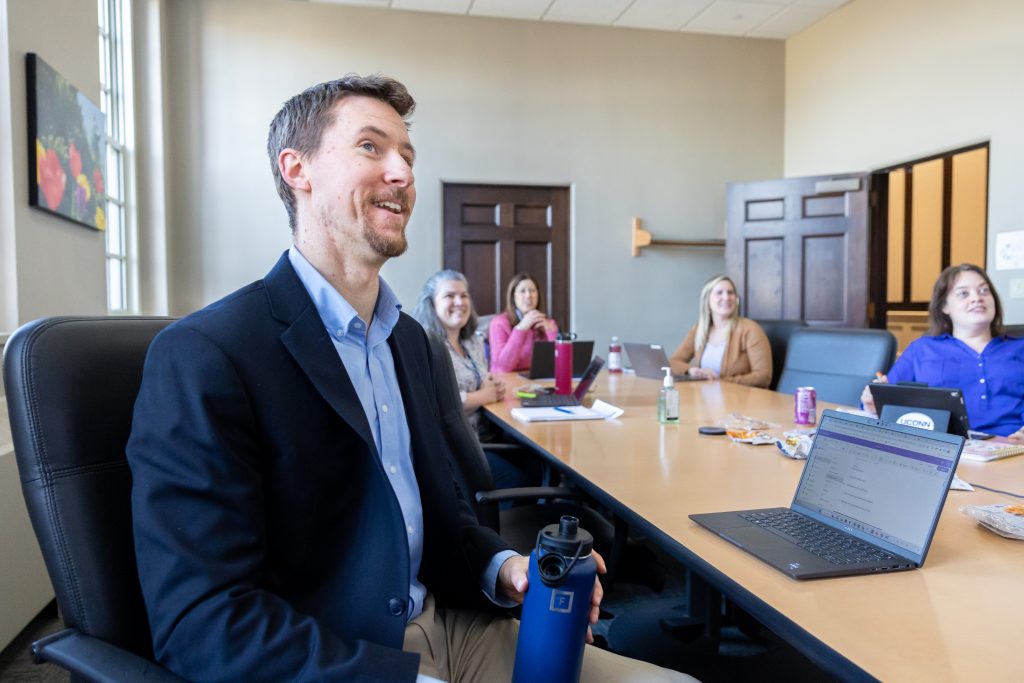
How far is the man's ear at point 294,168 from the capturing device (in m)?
1.13

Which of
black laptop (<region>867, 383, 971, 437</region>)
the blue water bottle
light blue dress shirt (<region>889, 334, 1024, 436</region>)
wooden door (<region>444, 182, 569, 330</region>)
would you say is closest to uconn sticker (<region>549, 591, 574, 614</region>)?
the blue water bottle

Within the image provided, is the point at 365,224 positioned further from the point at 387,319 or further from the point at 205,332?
the point at 205,332

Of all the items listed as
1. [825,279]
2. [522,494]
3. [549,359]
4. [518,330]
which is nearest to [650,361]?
[549,359]

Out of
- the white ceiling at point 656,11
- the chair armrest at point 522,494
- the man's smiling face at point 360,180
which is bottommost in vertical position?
the chair armrest at point 522,494

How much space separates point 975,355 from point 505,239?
3486 millimetres

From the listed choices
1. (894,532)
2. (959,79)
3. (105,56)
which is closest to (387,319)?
(894,532)

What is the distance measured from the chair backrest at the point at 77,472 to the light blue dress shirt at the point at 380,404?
315mm

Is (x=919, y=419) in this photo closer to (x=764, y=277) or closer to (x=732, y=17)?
(x=764, y=277)

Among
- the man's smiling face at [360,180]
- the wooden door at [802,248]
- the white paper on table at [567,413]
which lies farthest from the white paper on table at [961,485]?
the wooden door at [802,248]

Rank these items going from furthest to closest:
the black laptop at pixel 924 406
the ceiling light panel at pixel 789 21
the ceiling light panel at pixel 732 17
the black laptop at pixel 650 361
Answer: the ceiling light panel at pixel 789 21, the ceiling light panel at pixel 732 17, the black laptop at pixel 650 361, the black laptop at pixel 924 406

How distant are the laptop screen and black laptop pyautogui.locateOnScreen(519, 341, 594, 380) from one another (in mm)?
1949

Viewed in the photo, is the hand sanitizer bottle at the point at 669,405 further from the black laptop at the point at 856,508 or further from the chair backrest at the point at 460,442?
the black laptop at the point at 856,508

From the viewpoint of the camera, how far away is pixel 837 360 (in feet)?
9.86

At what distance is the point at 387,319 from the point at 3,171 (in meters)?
2.12
